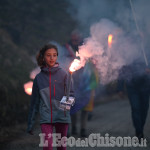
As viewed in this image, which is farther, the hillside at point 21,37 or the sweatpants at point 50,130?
the hillside at point 21,37

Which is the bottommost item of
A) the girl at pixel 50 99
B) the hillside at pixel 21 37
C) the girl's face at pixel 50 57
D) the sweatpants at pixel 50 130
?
the sweatpants at pixel 50 130

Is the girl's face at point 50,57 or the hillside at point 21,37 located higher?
the hillside at point 21,37

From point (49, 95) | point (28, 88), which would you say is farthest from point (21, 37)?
point (49, 95)

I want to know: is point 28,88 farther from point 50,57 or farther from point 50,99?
point 50,99

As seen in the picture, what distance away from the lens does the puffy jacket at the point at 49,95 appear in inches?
174

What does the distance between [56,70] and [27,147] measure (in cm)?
257

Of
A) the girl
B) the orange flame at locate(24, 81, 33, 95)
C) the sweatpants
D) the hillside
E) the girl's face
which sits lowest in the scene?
the sweatpants

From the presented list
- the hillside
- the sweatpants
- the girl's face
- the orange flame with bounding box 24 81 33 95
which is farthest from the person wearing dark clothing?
the hillside

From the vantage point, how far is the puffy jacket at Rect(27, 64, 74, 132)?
4426 millimetres

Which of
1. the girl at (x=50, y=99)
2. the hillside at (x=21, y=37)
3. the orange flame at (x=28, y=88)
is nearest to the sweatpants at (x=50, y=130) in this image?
the girl at (x=50, y=99)

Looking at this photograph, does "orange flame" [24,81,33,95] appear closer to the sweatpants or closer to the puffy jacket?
the puffy jacket

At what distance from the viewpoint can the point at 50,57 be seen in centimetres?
468

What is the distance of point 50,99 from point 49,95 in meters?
0.06

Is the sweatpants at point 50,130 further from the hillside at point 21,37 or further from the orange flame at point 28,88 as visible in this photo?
the hillside at point 21,37
